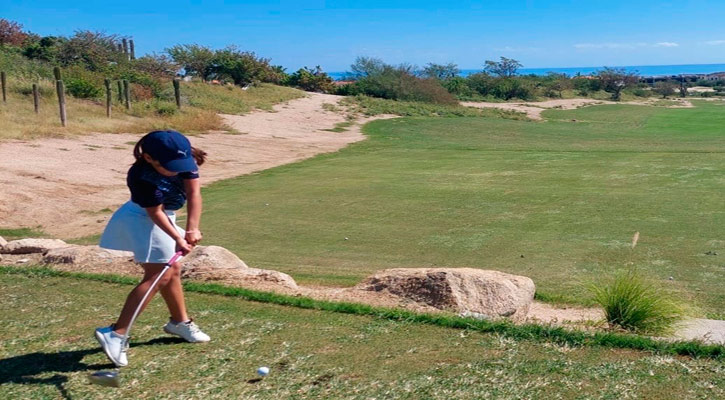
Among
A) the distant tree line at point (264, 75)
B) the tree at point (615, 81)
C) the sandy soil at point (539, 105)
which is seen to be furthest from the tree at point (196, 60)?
the tree at point (615, 81)

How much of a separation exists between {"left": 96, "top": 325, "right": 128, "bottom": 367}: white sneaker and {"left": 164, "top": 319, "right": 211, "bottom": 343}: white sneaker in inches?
18.4

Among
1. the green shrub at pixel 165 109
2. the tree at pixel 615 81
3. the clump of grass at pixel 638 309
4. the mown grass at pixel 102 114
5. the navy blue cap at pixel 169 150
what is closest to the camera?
the navy blue cap at pixel 169 150

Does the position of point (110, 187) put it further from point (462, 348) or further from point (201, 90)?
point (201, 90)

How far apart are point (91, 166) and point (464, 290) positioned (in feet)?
53.9

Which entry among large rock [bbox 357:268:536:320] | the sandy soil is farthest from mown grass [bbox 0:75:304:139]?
the sandy soil

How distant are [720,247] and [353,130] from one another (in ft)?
97.6

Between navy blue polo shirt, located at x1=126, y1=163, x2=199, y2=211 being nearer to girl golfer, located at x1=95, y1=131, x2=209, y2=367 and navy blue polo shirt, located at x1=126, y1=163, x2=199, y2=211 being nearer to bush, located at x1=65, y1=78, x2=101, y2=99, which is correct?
girl golfer, located at x1=95, y1=131, x2=209, y2=367

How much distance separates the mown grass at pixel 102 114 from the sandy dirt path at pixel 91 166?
1.00 m

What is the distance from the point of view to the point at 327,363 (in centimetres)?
507

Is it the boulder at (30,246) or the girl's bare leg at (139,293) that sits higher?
the girl's bare leg at (139,293)

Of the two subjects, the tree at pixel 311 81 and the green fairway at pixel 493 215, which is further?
the tree at pixel 311 81

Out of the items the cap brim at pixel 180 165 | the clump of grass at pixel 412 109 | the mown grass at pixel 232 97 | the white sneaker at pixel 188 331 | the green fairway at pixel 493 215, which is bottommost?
the green fairway at pixel 493 215

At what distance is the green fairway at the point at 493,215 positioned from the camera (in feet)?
34.9

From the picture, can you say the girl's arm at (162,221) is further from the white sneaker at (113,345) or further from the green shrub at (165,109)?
the green shrub at (165,109)
